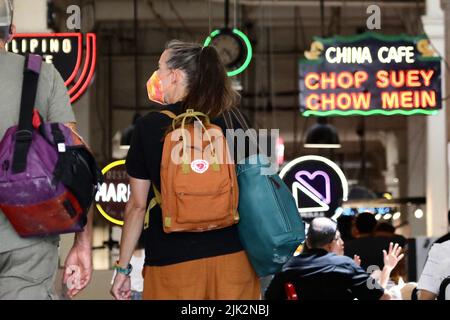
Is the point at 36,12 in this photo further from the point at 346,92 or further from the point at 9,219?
the point at 9,219

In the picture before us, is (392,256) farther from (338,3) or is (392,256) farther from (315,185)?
(338,3)

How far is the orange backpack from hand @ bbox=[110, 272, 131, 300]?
34 centimetres

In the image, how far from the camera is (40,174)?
2.97 metres

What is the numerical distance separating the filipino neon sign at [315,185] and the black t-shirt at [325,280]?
152cm

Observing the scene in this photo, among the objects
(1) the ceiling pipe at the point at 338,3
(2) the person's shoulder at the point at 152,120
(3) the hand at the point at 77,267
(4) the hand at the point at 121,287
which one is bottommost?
(4) the hand at the point at 121,287

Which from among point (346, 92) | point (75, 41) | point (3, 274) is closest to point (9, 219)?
point (3, 274)

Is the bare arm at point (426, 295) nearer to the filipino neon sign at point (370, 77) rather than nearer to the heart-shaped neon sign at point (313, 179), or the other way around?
the heart-shaped neon sign at point (313, 179)

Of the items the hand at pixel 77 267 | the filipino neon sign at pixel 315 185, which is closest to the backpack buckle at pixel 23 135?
the hand at pixel 77 267

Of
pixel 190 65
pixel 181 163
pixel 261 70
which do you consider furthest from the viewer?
pixel 261 70

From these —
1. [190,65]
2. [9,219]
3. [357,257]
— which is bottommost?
[357,257]

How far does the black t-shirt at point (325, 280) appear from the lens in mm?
5355

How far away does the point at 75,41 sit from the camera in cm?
648

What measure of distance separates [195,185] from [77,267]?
501 millimetres

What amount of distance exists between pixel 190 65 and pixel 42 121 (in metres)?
0.79
